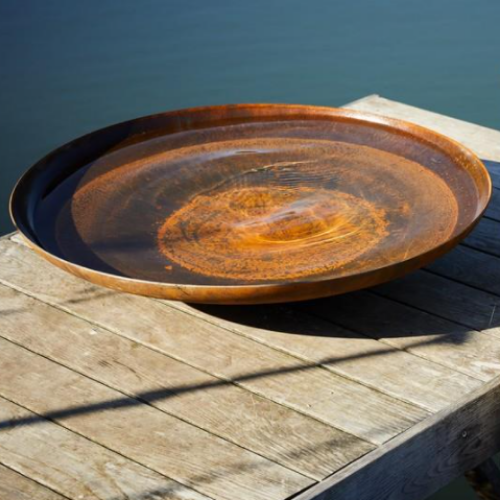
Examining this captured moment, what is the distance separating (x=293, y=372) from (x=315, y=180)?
2.08ft

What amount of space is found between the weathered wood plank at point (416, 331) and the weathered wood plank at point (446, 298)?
0.08 ft

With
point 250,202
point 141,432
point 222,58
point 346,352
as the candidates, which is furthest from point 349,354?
point 222,58

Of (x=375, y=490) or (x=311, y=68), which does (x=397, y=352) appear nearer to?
(x=375, y=490)

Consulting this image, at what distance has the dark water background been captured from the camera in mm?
4438

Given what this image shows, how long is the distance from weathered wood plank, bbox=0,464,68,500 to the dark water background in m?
2.25

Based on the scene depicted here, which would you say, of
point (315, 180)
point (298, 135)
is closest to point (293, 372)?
point (315, 180)

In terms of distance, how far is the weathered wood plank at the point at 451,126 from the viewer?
9.18 feet

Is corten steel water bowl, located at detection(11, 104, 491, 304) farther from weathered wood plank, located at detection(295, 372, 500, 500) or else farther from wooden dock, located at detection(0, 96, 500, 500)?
weathered wood plank, located at detection(295, 372, 500, 500)

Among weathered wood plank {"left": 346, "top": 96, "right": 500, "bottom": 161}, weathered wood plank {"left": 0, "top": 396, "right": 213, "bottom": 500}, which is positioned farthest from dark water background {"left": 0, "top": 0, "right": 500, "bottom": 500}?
weathered wood plank {"left": 0, "top": 396, "right": 213, "bottom": 500}

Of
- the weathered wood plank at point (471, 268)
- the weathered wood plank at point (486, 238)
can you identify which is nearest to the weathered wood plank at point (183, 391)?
the weathered wood plank at point (471, 268)

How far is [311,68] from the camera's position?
4.76 meters

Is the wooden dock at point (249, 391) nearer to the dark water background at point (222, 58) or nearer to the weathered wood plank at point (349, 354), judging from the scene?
the weathered wood plank at point (349, 354)

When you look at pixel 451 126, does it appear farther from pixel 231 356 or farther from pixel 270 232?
pixel 231 356

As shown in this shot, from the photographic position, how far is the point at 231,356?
183cm
